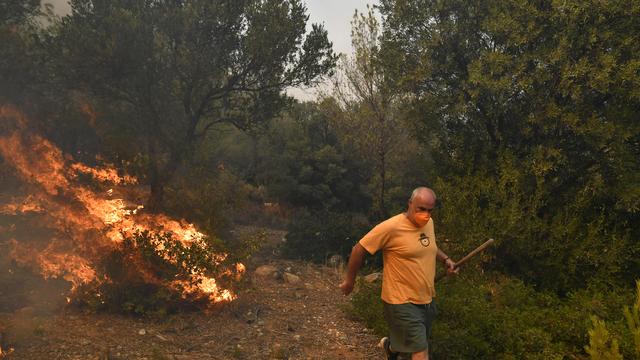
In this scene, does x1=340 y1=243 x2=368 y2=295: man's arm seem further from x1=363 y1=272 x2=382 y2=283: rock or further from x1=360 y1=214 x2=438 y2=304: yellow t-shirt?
x1=363 y1=272 x2=382 y2=283: rock

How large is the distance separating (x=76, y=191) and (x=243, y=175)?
1797 cm

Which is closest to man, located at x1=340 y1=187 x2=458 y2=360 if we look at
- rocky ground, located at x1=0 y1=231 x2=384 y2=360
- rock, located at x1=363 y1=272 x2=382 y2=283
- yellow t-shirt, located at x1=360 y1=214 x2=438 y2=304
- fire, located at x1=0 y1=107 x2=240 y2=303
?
yellow t-shirt, located at x1=360 y1=214 x2=438 y2=304

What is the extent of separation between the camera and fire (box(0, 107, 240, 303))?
805 centimetres

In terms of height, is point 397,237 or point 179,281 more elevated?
point 397,237

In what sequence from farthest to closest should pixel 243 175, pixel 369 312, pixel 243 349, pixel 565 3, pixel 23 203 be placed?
pixel 243 175, pixel 565 3, pixel 23 203, pixel 369 312, pixel 243 349

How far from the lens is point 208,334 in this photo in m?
7.32

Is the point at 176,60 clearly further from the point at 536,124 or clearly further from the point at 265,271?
the point at 536,124

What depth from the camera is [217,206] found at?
11039 mm

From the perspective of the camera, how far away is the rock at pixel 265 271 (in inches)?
446

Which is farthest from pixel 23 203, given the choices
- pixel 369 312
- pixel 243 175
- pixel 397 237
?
pixel 243 175

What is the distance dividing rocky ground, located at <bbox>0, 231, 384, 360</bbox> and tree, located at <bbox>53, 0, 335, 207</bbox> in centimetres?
472

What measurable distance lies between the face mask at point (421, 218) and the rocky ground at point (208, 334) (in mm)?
3042

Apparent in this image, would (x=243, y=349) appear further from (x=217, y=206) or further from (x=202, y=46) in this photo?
(x=202, y=46)

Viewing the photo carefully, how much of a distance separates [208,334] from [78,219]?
3.70m
